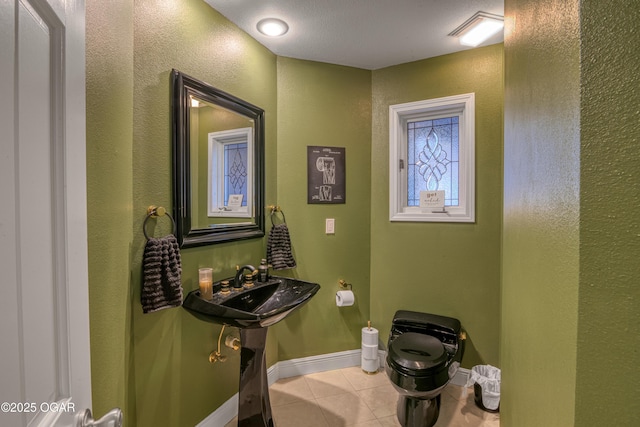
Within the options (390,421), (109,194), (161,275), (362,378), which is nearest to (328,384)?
(362,378)

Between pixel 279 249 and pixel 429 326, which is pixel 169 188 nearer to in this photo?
pixel 279 249

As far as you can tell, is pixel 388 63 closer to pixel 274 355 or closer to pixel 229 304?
pixel 229 304

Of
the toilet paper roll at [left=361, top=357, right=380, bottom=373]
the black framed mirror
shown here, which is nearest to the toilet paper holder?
the toilet paper roll at [left=361, top=357, right=380, bottom=373]

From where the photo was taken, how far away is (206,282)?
1524mm

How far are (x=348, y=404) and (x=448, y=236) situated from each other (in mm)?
1384

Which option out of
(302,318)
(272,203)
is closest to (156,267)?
(272,203)

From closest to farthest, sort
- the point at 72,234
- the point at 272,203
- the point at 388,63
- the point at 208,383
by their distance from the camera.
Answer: the point at 72,234, the point at 208,383, the point at 272,203, the point at 388,63

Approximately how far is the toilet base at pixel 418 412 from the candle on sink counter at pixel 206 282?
1310 mm

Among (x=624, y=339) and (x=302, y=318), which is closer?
(x=624, y=339)

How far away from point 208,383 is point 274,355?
627 millimetres

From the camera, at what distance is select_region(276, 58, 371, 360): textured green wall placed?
2203 mm

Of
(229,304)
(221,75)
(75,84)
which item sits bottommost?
(229,304)

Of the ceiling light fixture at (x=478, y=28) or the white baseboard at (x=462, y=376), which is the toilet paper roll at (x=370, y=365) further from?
the ceiling light fixture at (x=478, y=28)

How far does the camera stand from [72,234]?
0.61m
